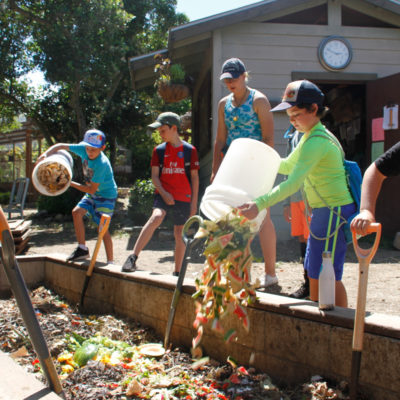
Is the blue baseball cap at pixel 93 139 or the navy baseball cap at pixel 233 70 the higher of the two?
the navy baseball cap at pixel 233 70

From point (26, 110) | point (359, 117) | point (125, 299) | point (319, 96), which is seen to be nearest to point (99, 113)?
point (26, 110)

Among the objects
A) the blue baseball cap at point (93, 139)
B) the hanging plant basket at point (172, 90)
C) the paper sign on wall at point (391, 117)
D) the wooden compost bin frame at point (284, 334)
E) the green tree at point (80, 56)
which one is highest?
the green tree at point (80, 56)

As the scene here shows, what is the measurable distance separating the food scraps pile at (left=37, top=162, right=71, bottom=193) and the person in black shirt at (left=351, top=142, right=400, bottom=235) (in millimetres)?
2896

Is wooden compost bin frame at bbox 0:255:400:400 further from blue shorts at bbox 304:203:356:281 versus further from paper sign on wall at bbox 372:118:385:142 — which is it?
paper sign on wall at bbox 372:118:385:142

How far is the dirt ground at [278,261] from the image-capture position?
4.23 metres

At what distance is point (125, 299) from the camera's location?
394 cm

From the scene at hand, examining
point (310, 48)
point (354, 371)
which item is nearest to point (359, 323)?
point (354, 371)

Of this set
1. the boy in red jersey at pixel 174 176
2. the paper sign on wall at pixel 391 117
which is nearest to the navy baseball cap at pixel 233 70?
the boy in red jersey at pixel 174 176

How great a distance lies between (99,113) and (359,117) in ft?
33.9

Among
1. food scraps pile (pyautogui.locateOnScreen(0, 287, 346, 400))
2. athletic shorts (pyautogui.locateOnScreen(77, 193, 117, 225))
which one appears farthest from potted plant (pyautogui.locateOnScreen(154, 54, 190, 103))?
food scraps pile (pyautogui.locateOnScreen(0, 287, 346, 400))

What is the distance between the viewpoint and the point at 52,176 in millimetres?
4141

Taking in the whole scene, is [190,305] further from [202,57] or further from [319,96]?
A: [202,57]

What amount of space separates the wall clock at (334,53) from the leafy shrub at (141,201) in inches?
182

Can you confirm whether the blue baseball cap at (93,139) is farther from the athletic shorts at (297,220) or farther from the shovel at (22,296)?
the shovel at (22,296)
